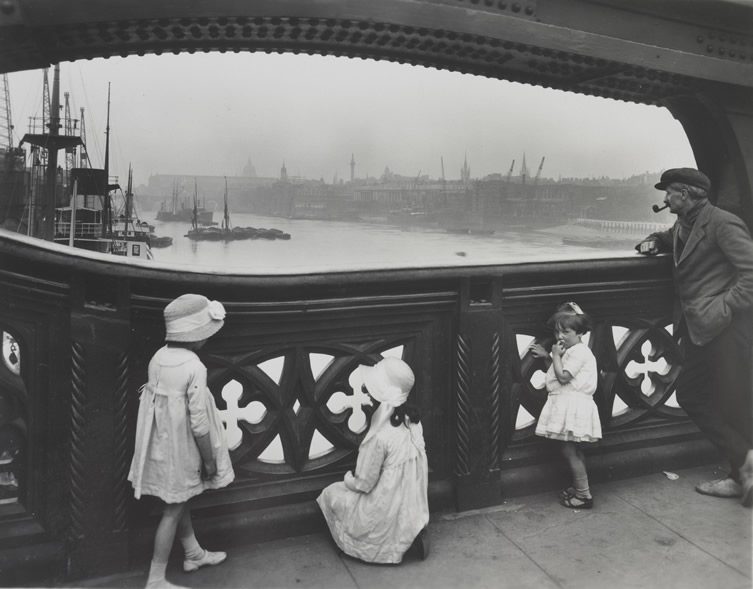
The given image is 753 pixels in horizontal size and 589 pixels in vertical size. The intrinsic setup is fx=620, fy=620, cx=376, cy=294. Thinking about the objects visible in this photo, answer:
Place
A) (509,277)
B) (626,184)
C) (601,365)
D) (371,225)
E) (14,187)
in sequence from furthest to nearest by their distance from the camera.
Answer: (626,184) < (371,225) < (14,187) < (601,365) < (509,277)

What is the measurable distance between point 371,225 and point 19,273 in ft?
25.6

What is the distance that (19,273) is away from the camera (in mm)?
2094

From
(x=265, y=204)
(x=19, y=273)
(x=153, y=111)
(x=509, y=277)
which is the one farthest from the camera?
(x=265, y=204)

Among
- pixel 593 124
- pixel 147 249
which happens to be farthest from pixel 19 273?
pixel 593 124

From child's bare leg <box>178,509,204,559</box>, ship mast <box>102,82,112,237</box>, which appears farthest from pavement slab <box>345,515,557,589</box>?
ship mast <box>102,82,112,237</box>

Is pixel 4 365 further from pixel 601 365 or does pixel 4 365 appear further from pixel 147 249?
pixel 147 249

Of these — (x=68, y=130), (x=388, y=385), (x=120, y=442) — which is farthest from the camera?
(x=68, y=130)

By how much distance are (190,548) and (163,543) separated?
0.17 m

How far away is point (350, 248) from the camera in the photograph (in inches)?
377

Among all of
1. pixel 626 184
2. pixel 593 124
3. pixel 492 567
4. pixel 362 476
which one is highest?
pixel 593 124

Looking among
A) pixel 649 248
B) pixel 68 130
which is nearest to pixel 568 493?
pixel 649 248

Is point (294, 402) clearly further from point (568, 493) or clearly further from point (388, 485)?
point (568, 493)

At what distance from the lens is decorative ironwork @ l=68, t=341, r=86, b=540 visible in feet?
7.00

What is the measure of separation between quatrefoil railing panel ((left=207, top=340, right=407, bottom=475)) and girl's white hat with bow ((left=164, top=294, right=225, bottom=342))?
11.4 inches
